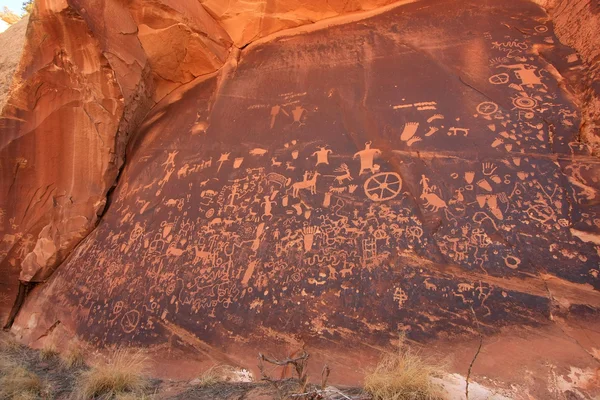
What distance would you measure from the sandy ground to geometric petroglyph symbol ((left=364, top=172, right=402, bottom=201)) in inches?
288

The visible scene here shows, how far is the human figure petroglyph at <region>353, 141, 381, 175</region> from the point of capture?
409 cm

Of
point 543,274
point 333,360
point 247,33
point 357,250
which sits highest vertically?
point 247,33

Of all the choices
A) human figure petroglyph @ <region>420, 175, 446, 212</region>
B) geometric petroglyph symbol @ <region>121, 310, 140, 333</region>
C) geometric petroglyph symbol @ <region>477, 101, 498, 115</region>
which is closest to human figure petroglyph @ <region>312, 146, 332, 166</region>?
human figure petroglyph @ <region>420, 175, 446, 212</region>

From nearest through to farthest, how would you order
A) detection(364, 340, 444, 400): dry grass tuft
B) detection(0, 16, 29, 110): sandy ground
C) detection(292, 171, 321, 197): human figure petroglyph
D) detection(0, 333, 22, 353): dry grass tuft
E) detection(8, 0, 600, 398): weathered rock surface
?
1. detection(364, 340, 444, 400): dry grass tuft
2. detection(8, 0, 600, 398): weathered rock surface
3. detection(292, 171, 321, 197): human figure petroglyph
4. detection(0, 333, 22, 353): dry grass tuft
5. detection(0, 16, 29, 110): sandy ground

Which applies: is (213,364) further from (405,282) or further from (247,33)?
(247,33)

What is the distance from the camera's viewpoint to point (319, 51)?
18.1 feet

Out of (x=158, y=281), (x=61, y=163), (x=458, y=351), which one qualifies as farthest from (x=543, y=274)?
(x=61, y=163)

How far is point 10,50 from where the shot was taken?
945cm

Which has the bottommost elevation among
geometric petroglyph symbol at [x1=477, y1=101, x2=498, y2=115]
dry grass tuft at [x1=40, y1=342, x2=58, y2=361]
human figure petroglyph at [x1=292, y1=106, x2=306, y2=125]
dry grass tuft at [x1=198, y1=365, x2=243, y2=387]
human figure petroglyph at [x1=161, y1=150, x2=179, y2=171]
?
dry grass tuft at [x1=198, y1=365, x2=243, y2=387]

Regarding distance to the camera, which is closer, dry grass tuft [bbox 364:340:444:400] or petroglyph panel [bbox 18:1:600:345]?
dry grass tuft [bbox 364:340:444:400]

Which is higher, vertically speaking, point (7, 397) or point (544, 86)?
point (544, 86)

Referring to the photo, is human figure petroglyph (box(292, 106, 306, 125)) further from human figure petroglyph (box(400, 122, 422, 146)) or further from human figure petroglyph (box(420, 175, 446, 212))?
human figure petroglyph (box(420, 175, 446, 212))

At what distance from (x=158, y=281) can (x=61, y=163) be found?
2487mm

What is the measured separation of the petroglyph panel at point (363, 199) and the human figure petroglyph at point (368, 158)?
0.05 feet
